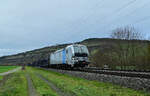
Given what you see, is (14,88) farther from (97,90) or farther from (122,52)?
(122,52)

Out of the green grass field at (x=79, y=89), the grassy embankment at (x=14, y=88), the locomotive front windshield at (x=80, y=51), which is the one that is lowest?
the grassy embankment at (x=14, y=88)

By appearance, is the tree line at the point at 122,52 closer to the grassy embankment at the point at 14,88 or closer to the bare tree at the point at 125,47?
the bare tree at the point at 125,47

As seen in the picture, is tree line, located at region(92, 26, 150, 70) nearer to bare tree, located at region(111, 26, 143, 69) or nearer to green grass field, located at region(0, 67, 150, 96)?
bare tree, located at region(111, 26, 143, 69)

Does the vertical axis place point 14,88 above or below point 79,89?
below

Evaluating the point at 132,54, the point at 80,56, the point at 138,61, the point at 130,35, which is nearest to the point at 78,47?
the point at 80,56

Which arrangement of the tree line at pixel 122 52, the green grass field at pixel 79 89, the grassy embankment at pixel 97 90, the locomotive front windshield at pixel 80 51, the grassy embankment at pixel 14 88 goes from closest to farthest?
the grassy embankment at pixel 97 90
the green grass field at pixel 79 89
the grassy embankment at pixel 14 88
the locomotive front windshield at pixel 80 51
the tree line at pixel 122 52

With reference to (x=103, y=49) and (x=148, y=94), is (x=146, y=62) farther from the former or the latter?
(x=148, y=94)

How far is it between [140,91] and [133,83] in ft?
3.29

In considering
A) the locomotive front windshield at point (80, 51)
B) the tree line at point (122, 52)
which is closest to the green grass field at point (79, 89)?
the locomotive front windshield at point (80, 51)

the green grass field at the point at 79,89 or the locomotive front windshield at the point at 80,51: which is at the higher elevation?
the locomotive front windshield at the point at 80,51

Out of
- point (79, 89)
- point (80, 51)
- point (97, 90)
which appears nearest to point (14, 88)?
point (79, 89)

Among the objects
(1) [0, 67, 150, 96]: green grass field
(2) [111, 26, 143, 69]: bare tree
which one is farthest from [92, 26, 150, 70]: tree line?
(1) [0, 67, 150, 96]: green grass field

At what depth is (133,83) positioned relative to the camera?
486 inches

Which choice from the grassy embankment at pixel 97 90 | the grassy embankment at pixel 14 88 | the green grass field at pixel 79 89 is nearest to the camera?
the grassy embankment at pixel 97 90
